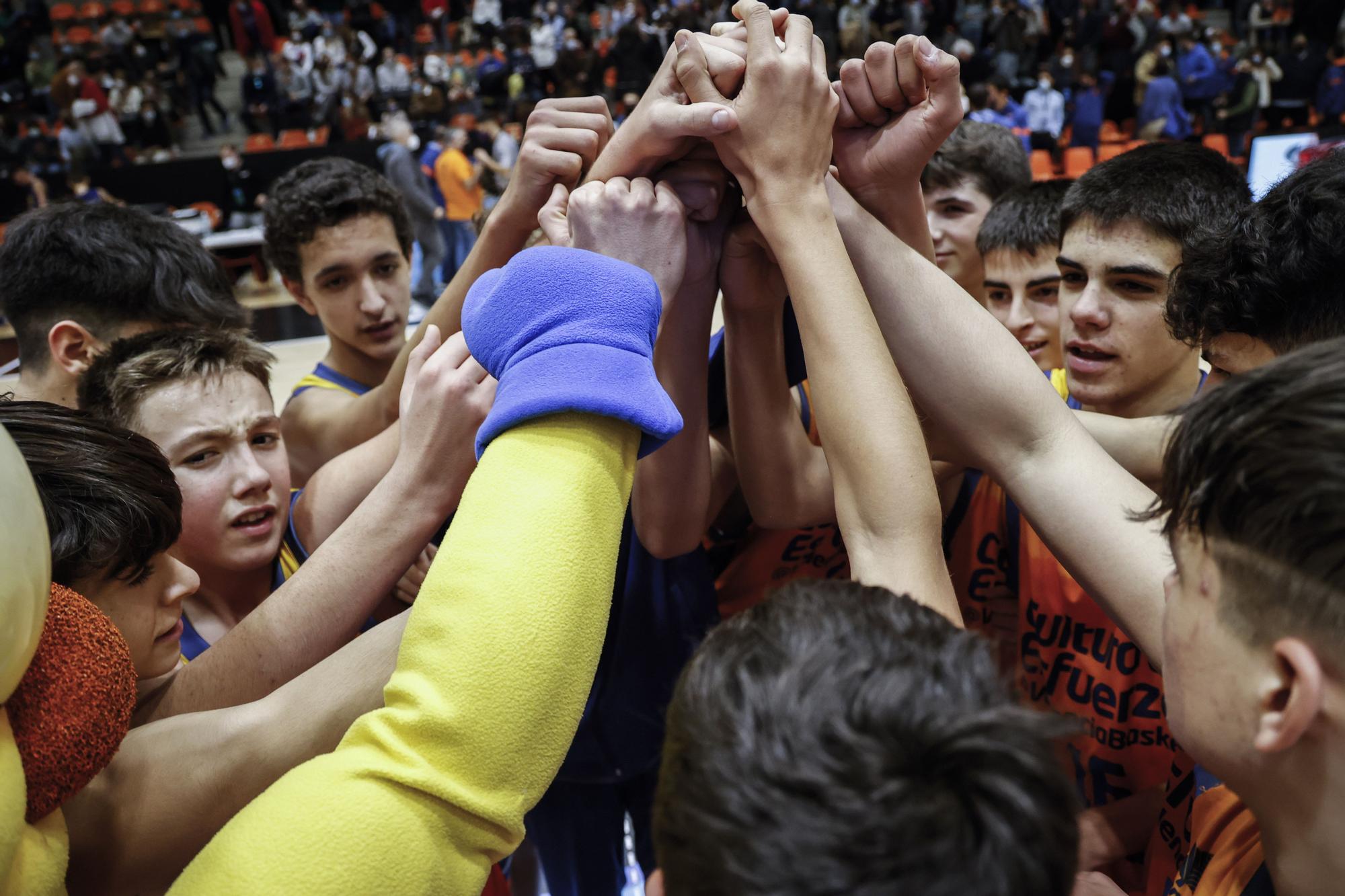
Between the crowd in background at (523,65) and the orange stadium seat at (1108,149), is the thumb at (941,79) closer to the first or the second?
the crowd in background at (523,65)

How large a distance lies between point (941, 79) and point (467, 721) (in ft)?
2.93

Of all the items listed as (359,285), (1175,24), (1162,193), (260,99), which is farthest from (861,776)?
(260,99)

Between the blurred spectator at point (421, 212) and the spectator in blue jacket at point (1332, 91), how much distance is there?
10177mm

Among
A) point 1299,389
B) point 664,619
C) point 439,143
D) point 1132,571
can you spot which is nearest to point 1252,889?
point 1132,571

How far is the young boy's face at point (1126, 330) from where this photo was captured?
5.69 ft

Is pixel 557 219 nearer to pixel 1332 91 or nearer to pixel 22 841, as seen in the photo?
pixel 22 841

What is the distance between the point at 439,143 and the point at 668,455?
11.2 m

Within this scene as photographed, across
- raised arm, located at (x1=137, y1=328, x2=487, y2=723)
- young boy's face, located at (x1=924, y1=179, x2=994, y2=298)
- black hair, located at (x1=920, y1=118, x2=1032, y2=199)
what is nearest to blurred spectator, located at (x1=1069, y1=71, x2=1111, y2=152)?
black hair, located at (x1=920, y1=118, x2=1032, y2=199)

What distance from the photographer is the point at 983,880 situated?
532mm

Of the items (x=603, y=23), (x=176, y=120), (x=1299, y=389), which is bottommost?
(x=176, y=120)

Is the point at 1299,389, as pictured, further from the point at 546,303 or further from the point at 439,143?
the point at 439,143

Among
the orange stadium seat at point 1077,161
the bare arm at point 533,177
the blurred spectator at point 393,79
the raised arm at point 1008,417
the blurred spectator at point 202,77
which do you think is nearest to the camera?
the raised arm at point 1008,417

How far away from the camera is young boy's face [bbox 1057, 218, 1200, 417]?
5.69 feet

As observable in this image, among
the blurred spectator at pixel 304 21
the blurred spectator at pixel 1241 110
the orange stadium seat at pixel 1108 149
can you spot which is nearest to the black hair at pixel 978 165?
the orange stadium seat at pixel 1108 149
